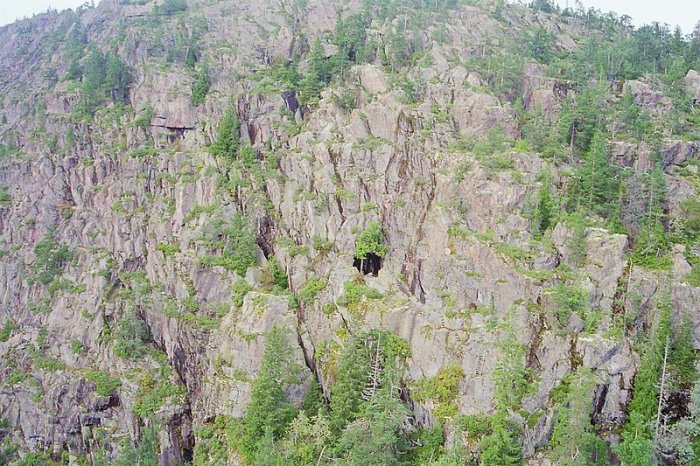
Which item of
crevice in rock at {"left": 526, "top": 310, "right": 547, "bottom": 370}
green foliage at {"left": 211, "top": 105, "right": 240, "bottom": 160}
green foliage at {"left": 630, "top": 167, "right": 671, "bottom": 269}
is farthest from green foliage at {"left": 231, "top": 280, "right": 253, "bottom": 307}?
green foliage at {"left": 630, "top": 167, "right": 671, "bottom": 269}

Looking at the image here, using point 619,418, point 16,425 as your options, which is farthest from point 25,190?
point 619,418

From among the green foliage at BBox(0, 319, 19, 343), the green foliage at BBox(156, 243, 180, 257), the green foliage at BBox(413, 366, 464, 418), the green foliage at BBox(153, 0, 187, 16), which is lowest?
the green foliage at BBox(0, 319, 19, 343)

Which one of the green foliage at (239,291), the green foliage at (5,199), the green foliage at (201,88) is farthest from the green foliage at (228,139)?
the green foliage at (5,199)

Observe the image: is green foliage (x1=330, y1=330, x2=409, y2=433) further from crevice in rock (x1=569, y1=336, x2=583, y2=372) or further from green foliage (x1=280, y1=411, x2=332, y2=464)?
crevice in rock (x1=569, y1=336, x2=583, y2=372)

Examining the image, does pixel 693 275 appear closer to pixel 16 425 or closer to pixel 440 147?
Answer: pixel 440 147

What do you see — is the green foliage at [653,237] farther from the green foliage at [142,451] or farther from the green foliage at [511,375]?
the green foliage at [142,451]

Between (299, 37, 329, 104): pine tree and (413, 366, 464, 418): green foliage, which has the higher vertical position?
(299, 37, 329, 104): pine tree

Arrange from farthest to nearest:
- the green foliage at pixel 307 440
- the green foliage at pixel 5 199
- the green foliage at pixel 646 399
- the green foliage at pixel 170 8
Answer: the green foliage at pixel 170 8
the green foliage at pixel 5 199
the green foliage at pixel 307 440
the green foliage at pixel 646 399
